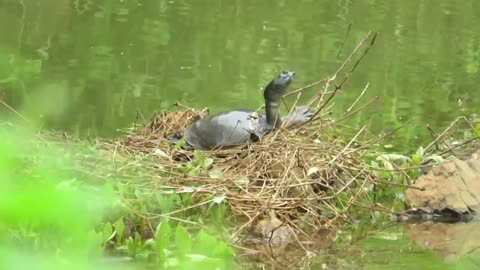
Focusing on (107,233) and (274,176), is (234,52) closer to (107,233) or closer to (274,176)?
(274,176)

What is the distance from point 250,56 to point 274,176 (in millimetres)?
4025

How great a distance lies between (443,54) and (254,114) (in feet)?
14.4

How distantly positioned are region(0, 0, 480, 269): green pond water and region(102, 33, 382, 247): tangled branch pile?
0.34 meters

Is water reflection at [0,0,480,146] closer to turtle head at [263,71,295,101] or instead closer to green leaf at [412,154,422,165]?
green leaf at [412,154,422,165]

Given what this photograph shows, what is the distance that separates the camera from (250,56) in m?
8.52

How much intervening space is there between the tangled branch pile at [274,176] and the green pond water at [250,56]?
Answer: 342 mm

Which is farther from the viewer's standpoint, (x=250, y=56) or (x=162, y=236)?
(x=250, y=56)

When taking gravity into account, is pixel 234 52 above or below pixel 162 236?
below

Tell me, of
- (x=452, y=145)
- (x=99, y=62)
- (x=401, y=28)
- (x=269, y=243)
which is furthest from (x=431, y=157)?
(x=401, y=28)

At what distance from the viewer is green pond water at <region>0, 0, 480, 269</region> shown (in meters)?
6.39

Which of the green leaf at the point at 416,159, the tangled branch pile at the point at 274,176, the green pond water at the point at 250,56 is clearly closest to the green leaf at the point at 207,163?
the tangled branch pile at the point at 274,176

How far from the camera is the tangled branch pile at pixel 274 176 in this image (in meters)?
4.25

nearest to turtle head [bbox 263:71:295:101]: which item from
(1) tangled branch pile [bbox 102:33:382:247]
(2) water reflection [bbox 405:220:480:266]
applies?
(1) tangled branch pile [bbox 102:33:382:247]

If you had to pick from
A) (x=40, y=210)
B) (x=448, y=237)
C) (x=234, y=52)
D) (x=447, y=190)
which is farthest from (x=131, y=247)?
(x=234, y=52)
